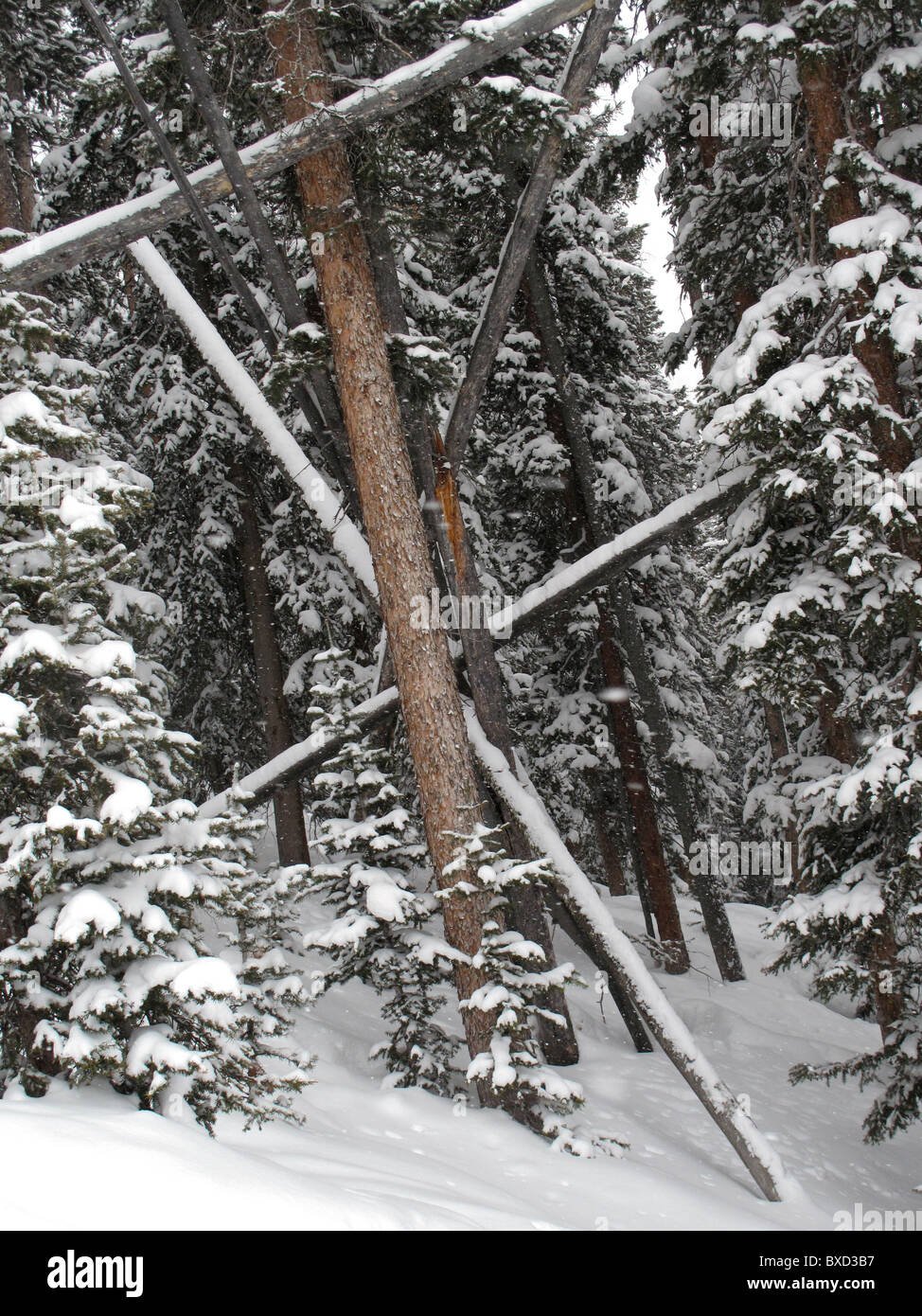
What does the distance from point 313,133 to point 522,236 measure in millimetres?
1869

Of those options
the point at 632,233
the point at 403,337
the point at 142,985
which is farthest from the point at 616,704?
the point at 142,985

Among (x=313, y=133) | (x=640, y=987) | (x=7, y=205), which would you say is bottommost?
(x=640, y=987)

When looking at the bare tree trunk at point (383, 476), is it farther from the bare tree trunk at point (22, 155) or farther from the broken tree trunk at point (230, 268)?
the bare tree trunk at point (22, 155)

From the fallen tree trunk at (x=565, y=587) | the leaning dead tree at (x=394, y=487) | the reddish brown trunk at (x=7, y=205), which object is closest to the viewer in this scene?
the leaning dead tree at (x=394, y=487)

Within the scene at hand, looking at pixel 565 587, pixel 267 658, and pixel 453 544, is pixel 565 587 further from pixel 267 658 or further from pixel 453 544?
pixel 267 658

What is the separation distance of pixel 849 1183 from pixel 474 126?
30.9 ft

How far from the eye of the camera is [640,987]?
718cm

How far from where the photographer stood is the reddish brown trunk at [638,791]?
13.7 m

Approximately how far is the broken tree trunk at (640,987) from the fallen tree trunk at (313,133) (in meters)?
4.91

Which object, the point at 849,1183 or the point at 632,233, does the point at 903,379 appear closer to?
the point at 632,233

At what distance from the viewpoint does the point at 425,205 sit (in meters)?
7.65

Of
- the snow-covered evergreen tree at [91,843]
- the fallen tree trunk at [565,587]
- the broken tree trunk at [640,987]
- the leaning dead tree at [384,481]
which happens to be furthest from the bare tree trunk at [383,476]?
the snow-covered evergreen tree at [91,843]

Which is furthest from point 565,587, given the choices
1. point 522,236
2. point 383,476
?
point 522,236

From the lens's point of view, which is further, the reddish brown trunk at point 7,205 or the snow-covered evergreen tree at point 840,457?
the reddish brown trunk at point 7,205
